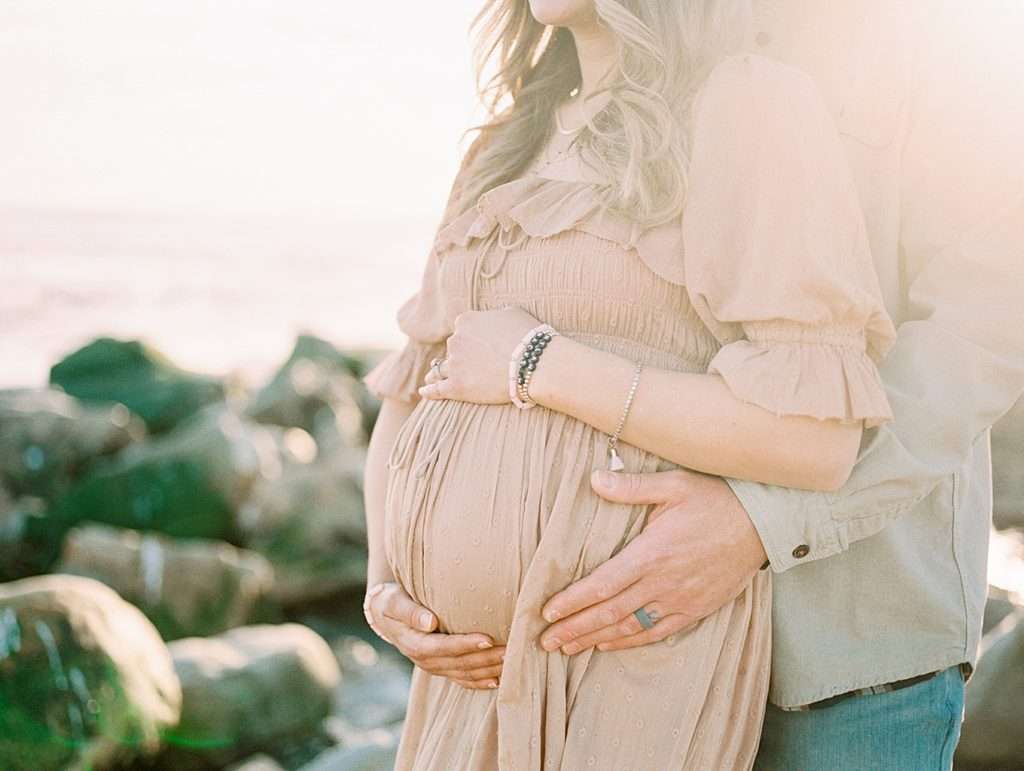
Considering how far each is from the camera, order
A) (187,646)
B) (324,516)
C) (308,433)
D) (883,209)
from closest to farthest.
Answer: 1. (883,209)
2. (187,646)
3. (324,516)
4. (308,433)

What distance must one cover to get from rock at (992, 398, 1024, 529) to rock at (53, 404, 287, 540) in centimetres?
412

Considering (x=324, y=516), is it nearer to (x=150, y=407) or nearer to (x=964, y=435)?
Result: (x=150, y=407)

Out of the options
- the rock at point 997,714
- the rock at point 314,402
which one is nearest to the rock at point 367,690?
the rock at point 314,402

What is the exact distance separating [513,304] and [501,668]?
1.95 feet

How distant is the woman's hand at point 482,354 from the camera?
Result: 2037 mm

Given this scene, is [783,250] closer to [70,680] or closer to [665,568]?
[665,568]

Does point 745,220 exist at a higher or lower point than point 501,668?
higher

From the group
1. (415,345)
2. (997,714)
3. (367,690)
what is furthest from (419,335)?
(367,690)

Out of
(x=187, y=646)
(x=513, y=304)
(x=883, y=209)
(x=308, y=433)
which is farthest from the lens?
(x=308, y=433)

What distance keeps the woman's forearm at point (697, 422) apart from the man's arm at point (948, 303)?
5 centimetres

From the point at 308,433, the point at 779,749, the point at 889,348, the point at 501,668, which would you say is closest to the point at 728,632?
the point at 779,749

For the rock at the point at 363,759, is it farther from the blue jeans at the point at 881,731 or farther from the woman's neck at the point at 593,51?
the woman's neck at the point at 593,51

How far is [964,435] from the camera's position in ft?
6.20

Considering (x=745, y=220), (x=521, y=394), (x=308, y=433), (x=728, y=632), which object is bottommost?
(x=308, y=433)
